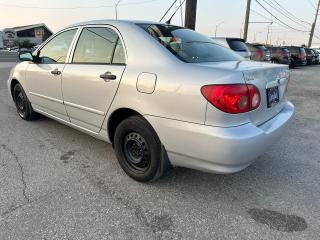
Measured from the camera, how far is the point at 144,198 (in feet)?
9.51

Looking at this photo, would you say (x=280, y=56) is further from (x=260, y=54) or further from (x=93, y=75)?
(x=93, y=75)

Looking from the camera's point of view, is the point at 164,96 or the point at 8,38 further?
the point at 8,38

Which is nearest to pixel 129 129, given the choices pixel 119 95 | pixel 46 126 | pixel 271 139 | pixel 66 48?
pixel 119 95

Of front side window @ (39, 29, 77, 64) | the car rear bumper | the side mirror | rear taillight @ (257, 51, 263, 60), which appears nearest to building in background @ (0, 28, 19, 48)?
rear taillight @ (257, 51, 263, 60)

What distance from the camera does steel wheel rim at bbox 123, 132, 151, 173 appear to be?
302cm

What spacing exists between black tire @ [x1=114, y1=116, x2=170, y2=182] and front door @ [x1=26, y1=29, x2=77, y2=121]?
1.18 meters

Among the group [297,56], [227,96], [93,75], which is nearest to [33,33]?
[297,56]

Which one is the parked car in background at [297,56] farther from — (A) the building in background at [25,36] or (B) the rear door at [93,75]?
(A) the building in background at [25,36]

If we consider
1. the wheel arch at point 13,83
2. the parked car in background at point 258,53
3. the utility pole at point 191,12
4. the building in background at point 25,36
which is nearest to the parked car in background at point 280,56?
the parked car in background at point 258,53

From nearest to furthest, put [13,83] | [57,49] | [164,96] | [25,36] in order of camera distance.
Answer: [164,96] < [57,49] < [13,83] < [25,36]

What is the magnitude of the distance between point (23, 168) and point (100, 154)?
2.95 ft

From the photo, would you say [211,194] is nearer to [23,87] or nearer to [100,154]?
[100,154]

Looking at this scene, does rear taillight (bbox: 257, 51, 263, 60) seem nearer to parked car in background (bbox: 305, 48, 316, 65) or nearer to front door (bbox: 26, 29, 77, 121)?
parked car in background (bbox: 305, 48, 316, 65)

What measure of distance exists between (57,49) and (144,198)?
8.05ft
